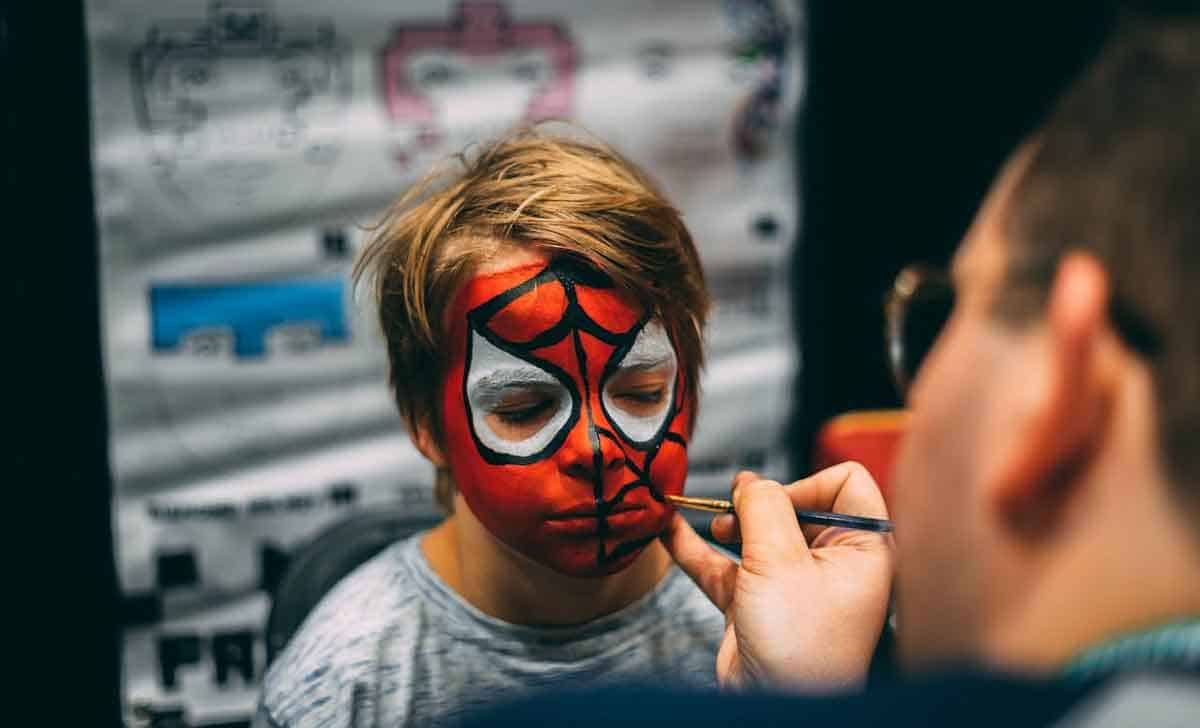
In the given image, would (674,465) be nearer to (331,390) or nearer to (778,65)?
(331,390)

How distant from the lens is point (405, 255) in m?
1.04

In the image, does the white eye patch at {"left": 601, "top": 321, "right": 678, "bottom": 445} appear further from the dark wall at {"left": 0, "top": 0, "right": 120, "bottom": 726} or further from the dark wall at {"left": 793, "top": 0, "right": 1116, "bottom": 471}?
the dark wall at {"left": 0, "top": 0, "right": 120, "bottom": 726}

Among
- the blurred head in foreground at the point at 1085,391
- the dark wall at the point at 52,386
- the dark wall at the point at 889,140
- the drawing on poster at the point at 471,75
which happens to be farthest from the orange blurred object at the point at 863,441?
the dark wall at the point at 52,386

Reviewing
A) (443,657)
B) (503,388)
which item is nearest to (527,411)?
(503,388)

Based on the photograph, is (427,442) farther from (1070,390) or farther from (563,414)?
(1070,390)

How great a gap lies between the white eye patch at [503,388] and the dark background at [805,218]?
116 centimetres

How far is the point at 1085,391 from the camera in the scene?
0.48 metres

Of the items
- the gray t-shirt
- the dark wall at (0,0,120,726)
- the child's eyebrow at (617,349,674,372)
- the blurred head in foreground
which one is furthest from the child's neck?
the dark wall at (0,0,120,726)

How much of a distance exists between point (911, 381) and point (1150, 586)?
31cm

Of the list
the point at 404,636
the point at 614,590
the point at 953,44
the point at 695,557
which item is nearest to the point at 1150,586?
the point at 695,557

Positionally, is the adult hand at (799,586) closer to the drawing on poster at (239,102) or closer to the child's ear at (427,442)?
the child's ear at (427,442)

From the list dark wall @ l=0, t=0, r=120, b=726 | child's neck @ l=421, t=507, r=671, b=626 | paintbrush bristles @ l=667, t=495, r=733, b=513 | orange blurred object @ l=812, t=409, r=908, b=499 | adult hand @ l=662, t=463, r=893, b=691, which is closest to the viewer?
adult hand @ l=662, t=463, r=893, b=691

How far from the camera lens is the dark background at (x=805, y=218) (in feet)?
5.65

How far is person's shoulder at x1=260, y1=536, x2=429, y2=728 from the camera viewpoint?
0.99 meters
